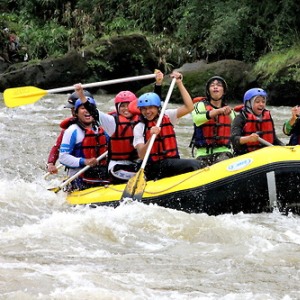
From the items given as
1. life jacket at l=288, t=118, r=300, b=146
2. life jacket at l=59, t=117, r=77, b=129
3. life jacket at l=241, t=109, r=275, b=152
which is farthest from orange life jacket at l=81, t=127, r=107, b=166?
life jacket at l=288, t=118, r=300, b=146

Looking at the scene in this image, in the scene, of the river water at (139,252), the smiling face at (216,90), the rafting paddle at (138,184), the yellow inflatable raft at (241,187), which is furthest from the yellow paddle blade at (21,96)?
the yellow inflatable raft at (241,187)

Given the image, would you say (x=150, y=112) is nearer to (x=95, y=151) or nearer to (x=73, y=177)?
(x=95, y=151)

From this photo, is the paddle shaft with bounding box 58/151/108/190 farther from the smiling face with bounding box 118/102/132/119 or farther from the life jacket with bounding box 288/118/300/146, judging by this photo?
the life jacket with bounding box 288/118/300/146

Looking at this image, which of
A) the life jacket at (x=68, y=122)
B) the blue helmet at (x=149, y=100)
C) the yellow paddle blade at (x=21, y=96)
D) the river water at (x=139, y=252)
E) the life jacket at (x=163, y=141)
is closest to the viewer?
the river water at (x=139, y=252)

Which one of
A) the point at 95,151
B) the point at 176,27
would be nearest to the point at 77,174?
the point at 95,151

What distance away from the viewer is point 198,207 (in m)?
5.71

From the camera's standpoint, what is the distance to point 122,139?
6238mm

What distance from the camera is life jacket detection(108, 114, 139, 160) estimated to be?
20.4ft

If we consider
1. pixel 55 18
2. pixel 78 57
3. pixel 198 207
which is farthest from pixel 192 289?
pixel 55 18

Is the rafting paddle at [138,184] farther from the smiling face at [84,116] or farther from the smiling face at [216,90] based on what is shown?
the smiling face at [216,90]

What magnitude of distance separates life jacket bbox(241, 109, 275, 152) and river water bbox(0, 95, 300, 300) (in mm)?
931

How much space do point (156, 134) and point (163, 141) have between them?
265 millimetres

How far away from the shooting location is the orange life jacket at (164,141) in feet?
20.1

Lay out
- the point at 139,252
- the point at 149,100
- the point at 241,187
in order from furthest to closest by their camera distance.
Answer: the point at 149,100 → the point at 241,187 → the point at 139,252
